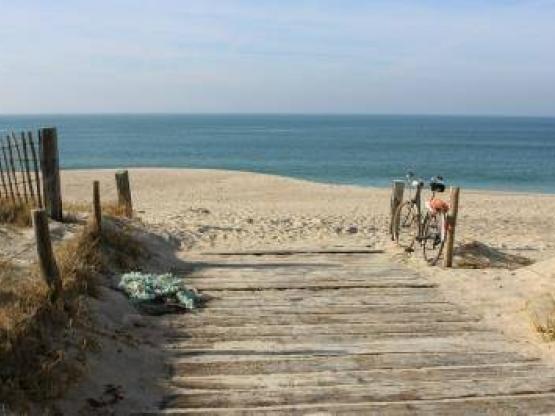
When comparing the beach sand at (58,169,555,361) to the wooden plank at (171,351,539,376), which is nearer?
the wooden plank at (171,351,539,376)

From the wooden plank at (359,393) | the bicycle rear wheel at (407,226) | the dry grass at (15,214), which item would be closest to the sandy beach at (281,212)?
the bicycle rear wheel at (407,226)

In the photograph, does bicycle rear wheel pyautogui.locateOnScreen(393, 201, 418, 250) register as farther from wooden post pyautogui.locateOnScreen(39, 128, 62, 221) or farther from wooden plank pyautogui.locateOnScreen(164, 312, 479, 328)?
wooden post pyautogui.locateOnScreen(39, 128, 62, 221)

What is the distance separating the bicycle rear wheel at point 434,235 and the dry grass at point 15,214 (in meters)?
5.69

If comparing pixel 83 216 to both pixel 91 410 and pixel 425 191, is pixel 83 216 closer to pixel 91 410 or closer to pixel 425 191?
pixel 91 410

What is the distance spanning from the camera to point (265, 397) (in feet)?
17.8

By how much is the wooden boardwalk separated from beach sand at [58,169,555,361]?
1.86 ft

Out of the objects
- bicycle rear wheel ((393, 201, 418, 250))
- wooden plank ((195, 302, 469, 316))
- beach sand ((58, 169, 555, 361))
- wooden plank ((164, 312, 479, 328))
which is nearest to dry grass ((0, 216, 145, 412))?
wooden plank ((164, 312, 479, 328))

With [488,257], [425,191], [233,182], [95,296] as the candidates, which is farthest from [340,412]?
[233,182]

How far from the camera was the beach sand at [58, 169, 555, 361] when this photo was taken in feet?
28.7

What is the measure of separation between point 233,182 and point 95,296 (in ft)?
85.5

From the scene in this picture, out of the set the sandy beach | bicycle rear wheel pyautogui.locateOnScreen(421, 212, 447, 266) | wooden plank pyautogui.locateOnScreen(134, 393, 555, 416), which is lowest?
the sandy beach

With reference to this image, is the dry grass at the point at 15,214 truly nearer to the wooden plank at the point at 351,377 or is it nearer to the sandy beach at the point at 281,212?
the sandy beach at the point at 281,212

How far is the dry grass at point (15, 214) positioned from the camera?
32.8 ft

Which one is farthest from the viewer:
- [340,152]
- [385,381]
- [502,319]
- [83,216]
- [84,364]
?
[340,152]
